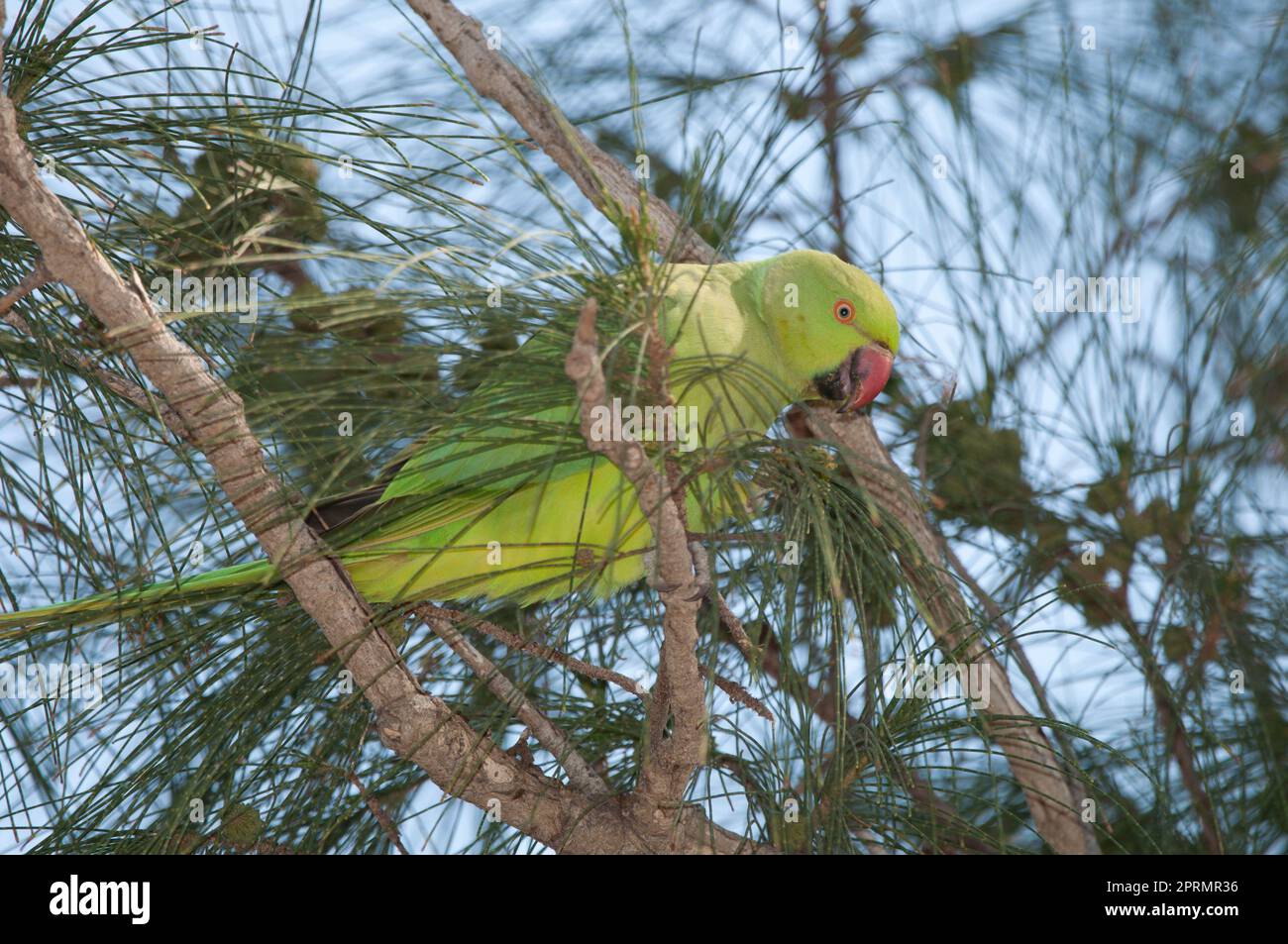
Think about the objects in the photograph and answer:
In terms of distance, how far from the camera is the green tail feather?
139cm

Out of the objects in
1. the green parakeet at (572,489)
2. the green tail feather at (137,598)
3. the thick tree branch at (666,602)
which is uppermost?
the green parakeet at (572,489)

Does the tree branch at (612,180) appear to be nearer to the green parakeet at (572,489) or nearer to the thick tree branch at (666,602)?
the green parakeet at (572,489)

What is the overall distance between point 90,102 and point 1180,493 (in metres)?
1.75

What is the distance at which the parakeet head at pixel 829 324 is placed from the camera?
5.82 ft

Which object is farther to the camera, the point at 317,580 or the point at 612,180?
the point at 612,180

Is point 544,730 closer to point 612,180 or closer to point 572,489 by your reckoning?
point 572,489

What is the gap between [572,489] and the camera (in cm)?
170

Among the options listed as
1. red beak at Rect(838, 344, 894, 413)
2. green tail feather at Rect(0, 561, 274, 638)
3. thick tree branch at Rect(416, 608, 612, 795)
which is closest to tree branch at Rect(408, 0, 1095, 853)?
red beak at Rect(838, 344, 894, 413)

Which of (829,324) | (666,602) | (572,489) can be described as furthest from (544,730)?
(829,324)

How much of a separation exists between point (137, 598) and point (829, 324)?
101 centimetres

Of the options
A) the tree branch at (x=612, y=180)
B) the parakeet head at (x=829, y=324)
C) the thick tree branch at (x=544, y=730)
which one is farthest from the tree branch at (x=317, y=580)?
the parakeet head at (x=829, y=324)

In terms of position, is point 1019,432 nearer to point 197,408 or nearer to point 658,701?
point 658,701

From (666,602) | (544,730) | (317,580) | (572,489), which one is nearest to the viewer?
(666,602)

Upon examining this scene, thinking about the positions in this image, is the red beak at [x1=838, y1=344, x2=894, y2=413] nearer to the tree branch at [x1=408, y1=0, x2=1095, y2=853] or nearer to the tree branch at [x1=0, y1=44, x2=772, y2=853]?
the tree branch at [x1=408, y1=0, x2=1095, y2=853]
